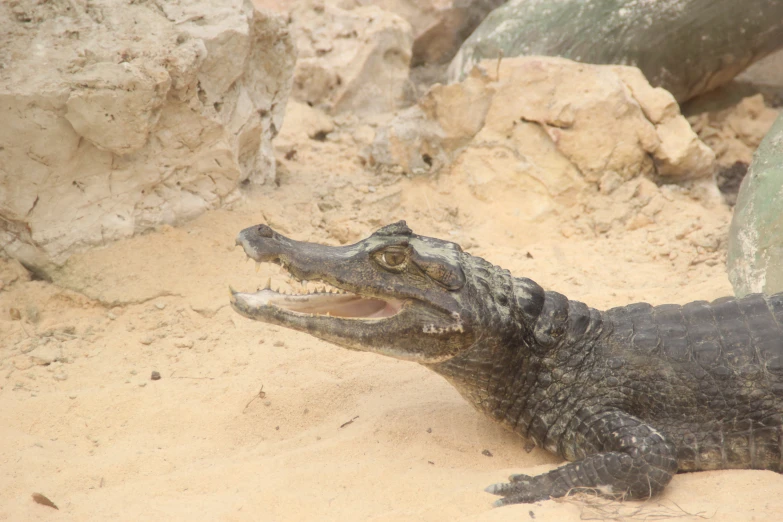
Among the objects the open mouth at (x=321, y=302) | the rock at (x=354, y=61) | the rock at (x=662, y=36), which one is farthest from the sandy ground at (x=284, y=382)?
the rock at (x=662, y=36)

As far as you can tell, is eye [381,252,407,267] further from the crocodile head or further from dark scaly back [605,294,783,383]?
dark scaly back [605,294,783,383]

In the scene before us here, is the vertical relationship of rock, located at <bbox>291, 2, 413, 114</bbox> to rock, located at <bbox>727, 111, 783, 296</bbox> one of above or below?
above

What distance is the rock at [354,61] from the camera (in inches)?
300

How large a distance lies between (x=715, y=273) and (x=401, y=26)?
435cm

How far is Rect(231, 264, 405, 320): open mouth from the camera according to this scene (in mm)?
3314

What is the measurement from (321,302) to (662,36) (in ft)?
17.4

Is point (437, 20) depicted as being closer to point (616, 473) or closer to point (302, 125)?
point (302, 125)

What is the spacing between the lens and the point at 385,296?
3338 millimetres

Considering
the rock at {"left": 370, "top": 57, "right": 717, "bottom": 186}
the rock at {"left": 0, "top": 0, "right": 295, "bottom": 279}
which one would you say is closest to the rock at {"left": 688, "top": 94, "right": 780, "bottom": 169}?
the rock at {"left": 370, "top": 57, "right": 717, "bottom": 186}

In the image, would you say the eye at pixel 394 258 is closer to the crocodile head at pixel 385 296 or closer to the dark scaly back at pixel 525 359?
the crocodile head at pixel 385 296

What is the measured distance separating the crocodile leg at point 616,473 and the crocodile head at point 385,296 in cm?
67

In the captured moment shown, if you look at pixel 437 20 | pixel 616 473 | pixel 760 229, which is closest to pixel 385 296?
pixel 616 473

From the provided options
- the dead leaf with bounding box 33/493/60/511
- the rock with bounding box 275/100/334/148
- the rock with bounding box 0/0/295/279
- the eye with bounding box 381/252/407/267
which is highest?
the rock with bounding box 275/100/334/148

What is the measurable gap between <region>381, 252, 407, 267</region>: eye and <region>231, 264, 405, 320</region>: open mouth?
167 mm
